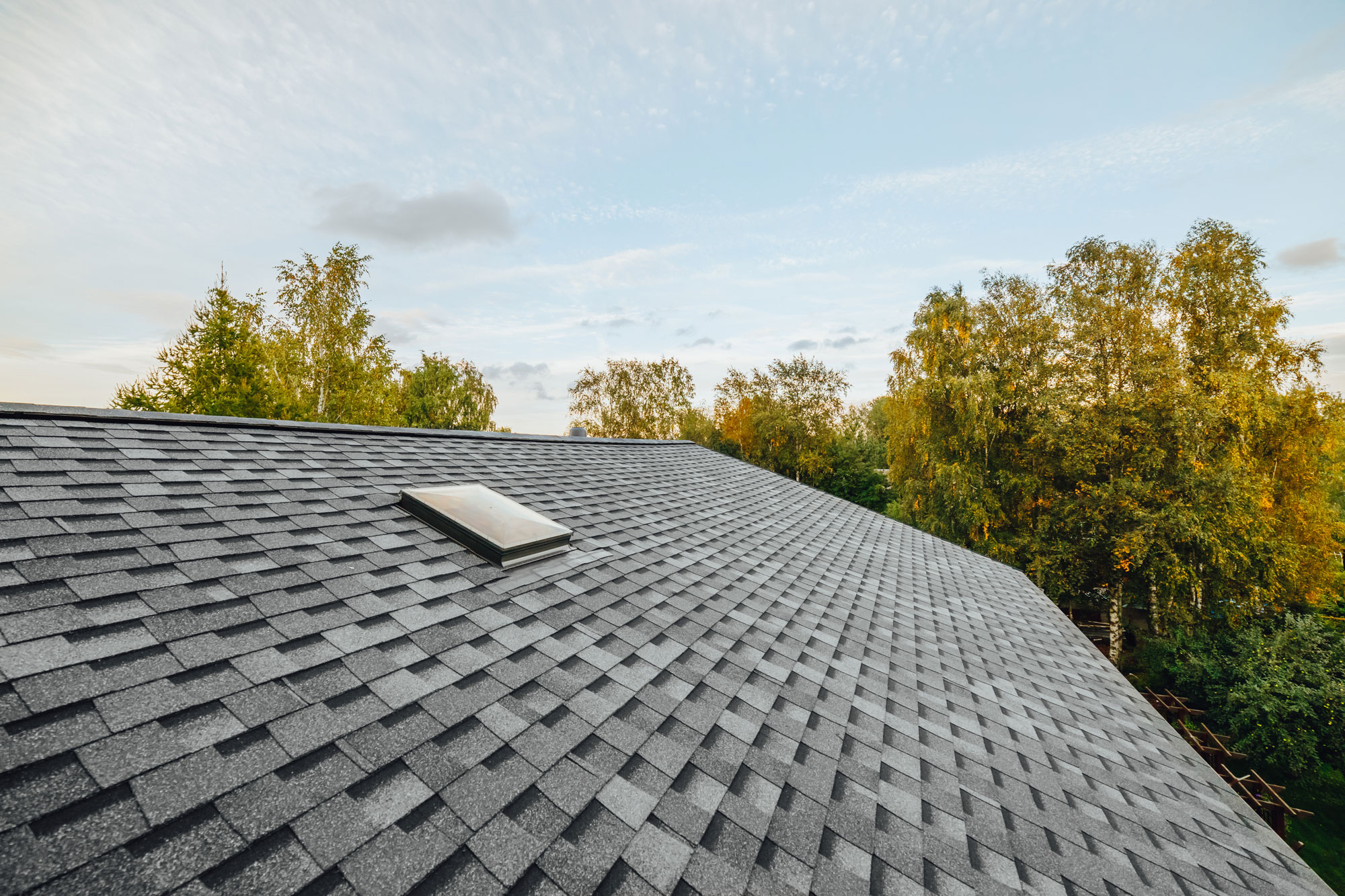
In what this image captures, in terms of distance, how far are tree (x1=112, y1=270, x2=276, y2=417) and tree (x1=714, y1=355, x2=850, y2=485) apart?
2534 cm

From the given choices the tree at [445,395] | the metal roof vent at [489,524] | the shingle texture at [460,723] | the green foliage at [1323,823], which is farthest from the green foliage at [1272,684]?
the tree at [445,395]

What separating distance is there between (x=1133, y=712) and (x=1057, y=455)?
1344 cm

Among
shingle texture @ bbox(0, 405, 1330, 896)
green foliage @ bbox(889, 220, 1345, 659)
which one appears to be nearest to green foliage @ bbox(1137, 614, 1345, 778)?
green foliage @ bbox(889, 220, 1345, 659)

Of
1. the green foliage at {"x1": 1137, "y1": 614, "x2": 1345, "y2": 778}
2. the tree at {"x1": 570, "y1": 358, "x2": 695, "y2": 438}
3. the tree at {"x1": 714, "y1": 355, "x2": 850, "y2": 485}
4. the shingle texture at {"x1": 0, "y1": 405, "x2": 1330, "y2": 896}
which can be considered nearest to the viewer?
the shingle texture at {"x1": 0, "y1": 405, "x2": 1330, "y2": 896}

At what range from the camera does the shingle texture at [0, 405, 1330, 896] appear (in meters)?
1.22

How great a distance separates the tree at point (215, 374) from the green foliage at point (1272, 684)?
27.9m

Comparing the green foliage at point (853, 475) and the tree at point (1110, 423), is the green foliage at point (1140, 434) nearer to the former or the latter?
the tree at point (1110, 423)

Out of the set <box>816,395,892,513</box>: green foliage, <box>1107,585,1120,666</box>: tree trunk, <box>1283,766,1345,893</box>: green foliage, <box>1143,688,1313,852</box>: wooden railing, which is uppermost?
<box>816,395,892,513</box>: green foliage

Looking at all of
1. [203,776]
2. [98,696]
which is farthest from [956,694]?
[98,696]

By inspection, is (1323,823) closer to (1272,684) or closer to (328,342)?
(1272,684)

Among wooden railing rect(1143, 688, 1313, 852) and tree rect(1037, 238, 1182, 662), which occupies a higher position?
tree rect(1037, 238, 1182, 662)

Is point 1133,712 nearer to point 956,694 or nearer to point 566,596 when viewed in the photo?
point 956,694

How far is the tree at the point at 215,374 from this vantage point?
1466 cm

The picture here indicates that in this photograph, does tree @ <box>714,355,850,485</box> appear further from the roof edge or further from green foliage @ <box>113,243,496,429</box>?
the roof edge
